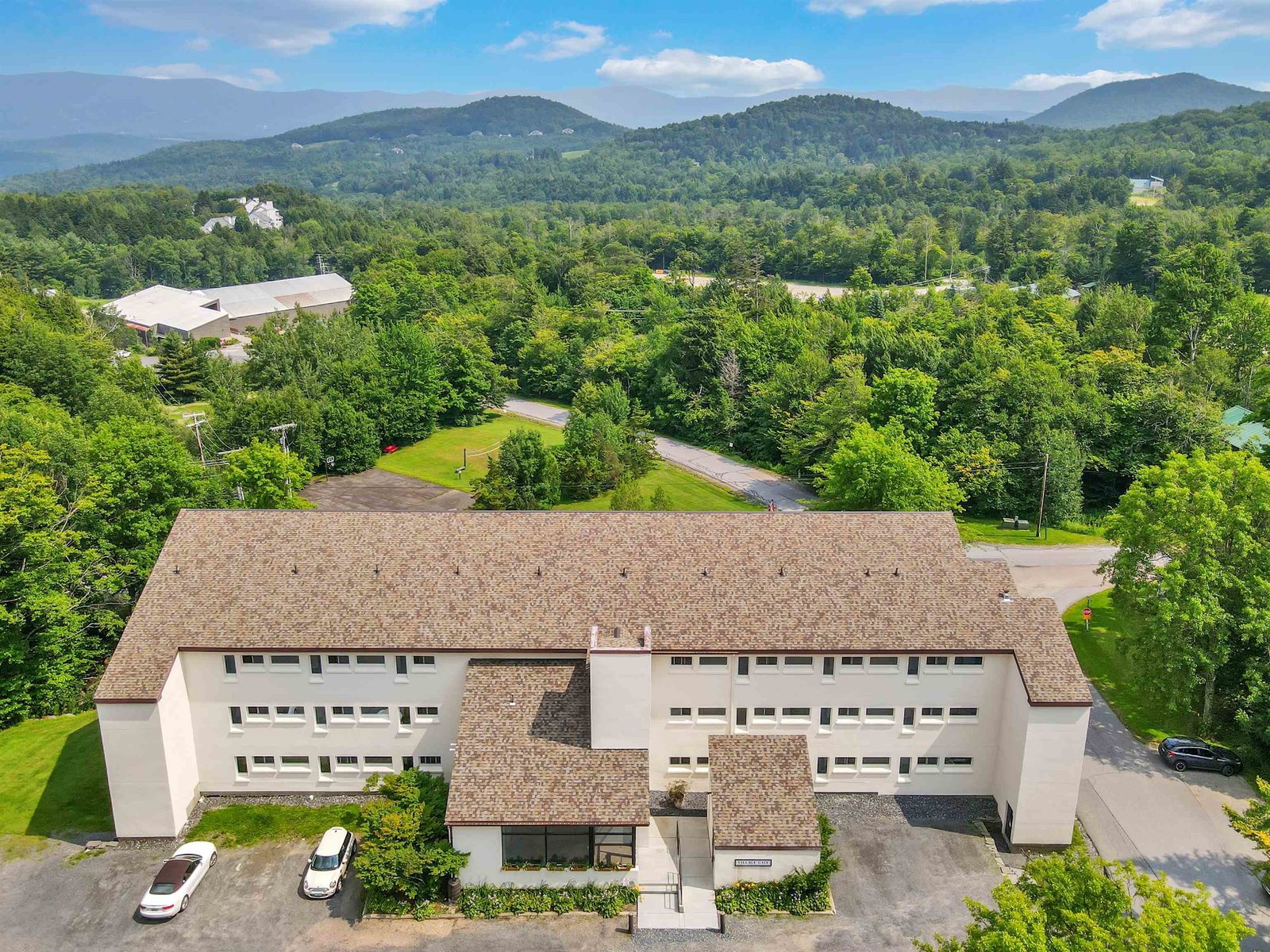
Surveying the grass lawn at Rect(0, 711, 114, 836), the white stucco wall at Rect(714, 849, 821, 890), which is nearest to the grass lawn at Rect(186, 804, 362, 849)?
the grass lawn at Rect(0, 711, 114, 836)

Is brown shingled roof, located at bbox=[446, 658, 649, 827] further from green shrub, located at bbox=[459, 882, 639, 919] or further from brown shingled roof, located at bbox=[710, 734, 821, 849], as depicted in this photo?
brown shingled roof, located at bbox=[710, 734, 821, 849]

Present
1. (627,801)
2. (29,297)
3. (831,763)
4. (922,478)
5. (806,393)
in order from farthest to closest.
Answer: (29,297), (806,393), (922,478), (831,763), (627,801)

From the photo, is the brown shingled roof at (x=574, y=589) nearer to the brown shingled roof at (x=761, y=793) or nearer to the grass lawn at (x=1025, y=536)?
the brown shingled roof at (x=761, y=793)

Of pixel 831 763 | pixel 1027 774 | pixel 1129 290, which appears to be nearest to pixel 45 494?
pixel 831 763

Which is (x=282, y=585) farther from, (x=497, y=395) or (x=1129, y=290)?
(x=1129, y=290)

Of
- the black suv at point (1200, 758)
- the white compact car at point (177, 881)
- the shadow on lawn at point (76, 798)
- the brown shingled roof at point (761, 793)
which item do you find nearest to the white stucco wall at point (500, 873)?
the brown shingled roof at point (761, 793)
